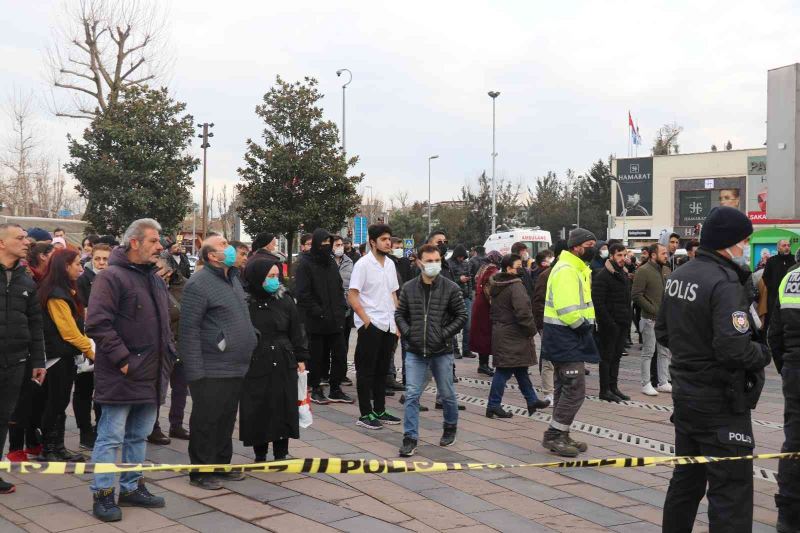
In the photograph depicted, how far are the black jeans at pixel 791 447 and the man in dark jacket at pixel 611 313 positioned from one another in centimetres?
435

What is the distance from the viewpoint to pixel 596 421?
26.7 feet

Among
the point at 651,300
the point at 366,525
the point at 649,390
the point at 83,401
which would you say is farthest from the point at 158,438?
the point at 651,300

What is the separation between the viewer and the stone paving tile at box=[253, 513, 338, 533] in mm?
4617

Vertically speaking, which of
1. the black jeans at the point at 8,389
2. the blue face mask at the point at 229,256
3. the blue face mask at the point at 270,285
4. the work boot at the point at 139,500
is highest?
the blue face mask at the point at 229,256

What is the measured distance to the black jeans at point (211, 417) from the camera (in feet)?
17.8

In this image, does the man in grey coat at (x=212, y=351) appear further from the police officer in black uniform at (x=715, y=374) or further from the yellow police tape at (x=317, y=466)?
the police officer in black uniform at (x=715, y=374)

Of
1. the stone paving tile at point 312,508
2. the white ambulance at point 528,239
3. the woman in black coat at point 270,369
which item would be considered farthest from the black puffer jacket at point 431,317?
the white ambulance at point 528,239

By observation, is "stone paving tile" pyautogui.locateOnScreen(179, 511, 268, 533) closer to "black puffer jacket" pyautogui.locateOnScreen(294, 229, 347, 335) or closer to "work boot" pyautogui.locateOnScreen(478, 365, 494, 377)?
"black puffer jacket" pyautogui.locateOnScreen(294, 229, 347, 335)

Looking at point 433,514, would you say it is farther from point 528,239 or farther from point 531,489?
point 528,239

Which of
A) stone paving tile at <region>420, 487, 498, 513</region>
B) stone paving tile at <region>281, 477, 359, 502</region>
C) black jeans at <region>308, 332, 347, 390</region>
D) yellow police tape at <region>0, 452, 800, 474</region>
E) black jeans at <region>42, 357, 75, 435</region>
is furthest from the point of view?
black jeans at <region>308, 332, 347, 390</region>

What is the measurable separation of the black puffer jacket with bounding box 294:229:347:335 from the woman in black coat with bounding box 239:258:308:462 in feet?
7.91

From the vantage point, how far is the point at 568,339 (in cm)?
663

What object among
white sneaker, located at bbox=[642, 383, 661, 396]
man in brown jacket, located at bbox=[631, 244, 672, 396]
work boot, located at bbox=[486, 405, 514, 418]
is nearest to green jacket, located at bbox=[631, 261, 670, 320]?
man in brown jacket, located at bbox=[631, 244, 672, 396]

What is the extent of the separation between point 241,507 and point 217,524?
0.34 metres
